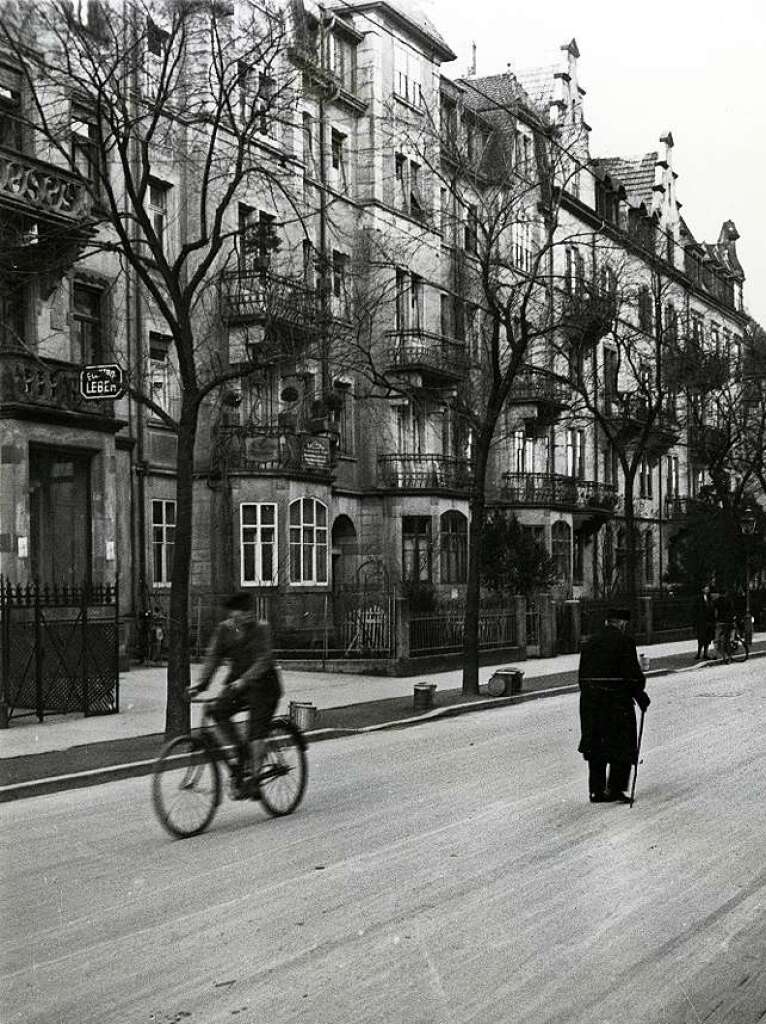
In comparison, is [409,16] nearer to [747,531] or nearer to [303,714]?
[747,531]

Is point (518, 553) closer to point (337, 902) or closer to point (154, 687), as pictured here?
point (154, 687)

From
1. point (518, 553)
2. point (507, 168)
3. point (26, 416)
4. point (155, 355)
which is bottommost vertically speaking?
point (518, 553)

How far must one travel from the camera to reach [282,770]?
10.2 metres

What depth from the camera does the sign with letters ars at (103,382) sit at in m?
17.5

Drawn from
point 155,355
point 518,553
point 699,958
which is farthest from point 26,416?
point 699,958

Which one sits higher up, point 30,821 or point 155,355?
point 155,355

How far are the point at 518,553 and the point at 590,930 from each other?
28829 mm

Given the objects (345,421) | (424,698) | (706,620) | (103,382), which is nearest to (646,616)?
(706,620)

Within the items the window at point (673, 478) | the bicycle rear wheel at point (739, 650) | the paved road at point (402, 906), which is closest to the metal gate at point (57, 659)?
the paved road at point (402, 906)

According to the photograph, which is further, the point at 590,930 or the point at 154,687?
the point at 154,687

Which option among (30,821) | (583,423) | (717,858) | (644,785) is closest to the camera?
(717,858)

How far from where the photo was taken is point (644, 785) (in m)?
11.8

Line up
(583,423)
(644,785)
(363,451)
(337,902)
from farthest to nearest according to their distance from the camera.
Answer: (583,423) < (363,451) < (644,785) < (337,902)

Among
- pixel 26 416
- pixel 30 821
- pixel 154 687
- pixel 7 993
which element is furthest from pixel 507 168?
pixel 7 993
